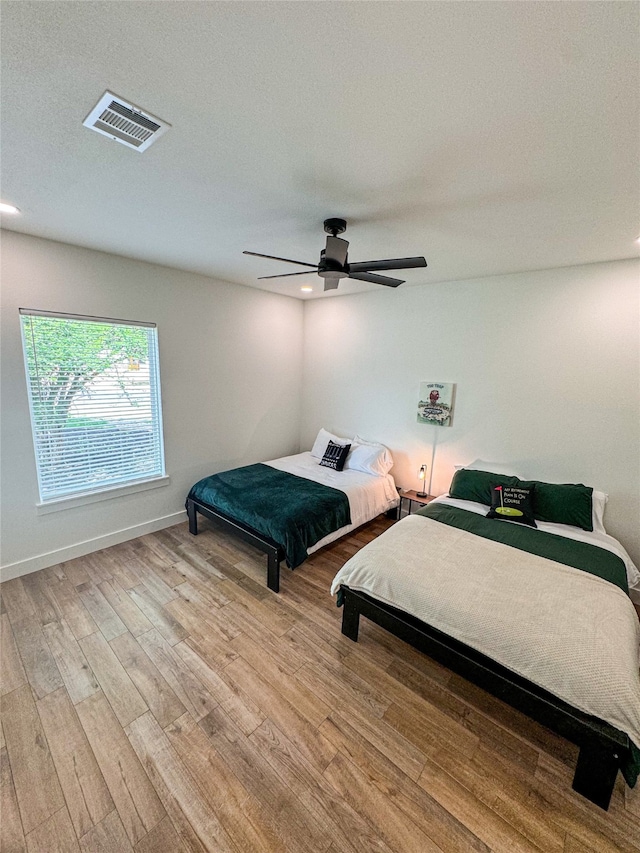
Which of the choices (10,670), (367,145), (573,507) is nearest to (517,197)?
(367,145)

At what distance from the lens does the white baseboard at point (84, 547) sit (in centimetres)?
274

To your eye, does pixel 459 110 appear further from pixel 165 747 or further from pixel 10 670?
pixel 10 670

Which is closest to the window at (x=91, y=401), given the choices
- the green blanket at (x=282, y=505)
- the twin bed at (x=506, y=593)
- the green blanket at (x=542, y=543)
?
the green blanket at (x=282, y=505)

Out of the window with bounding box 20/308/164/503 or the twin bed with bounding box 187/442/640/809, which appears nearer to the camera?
the twin bed with bounding box 187/442/640/809

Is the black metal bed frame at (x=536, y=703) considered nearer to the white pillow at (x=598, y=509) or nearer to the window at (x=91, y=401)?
the white pillow at (x=598, y=509)

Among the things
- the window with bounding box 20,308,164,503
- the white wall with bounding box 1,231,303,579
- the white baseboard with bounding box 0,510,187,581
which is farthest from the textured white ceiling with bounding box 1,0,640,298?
the white baseboard with bounding box 0,510,187,581

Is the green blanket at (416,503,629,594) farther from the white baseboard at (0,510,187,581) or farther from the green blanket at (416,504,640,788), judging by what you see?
the white baseboard at (0,510,187,581)

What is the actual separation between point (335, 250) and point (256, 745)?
273cm

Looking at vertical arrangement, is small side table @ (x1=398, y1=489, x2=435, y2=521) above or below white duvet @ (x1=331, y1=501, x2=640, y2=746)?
below

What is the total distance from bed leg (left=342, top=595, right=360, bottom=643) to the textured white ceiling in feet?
8.23

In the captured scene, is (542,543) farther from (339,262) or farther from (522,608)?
Result: (339,262)

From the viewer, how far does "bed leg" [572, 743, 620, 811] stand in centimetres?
136

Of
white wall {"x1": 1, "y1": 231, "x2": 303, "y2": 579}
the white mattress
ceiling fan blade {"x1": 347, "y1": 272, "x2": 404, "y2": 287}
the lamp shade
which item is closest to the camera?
ceiling fan blade {"x1": 347, "y1": 272, "x2": 404, "y2": 287}

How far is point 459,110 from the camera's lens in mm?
1224
